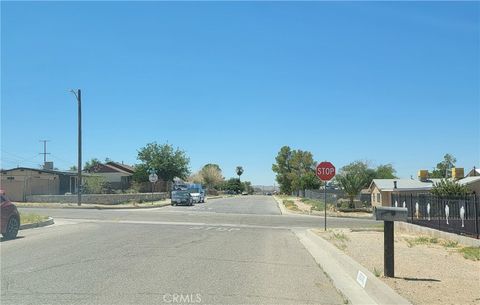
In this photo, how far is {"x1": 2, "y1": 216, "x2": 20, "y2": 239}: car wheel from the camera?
55.7 ft

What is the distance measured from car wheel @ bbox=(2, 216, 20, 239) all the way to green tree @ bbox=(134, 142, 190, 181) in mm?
54234

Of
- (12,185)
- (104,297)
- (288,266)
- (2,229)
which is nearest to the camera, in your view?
(104,297)

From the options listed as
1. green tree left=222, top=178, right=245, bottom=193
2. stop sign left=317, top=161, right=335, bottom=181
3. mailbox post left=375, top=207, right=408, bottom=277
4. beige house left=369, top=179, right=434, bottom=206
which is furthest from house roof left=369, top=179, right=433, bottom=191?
green tree left=222, top=178, right=245, bottom=193

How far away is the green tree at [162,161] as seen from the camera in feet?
236

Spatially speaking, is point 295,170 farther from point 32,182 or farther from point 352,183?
point 32,182

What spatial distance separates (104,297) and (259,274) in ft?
11.4

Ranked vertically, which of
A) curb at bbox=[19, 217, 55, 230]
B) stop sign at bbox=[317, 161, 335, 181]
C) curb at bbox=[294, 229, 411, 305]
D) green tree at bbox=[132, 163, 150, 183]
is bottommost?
curb at bbox=[294, 229, 411, 305]

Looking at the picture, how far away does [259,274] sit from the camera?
10.9 meters

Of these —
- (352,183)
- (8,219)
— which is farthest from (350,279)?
(352,183)

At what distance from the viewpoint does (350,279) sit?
10531mm

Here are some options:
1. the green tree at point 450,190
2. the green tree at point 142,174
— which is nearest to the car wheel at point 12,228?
the green tree at point 450,190

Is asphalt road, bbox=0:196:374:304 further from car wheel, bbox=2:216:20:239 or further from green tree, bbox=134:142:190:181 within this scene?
green tree, bbox=134:142:190:181

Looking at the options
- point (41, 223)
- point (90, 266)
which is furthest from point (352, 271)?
point (41, 223)

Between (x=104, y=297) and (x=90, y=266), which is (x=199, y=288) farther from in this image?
(x=90, y=266)
